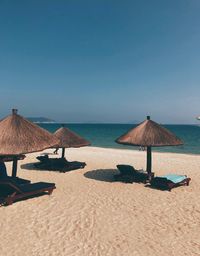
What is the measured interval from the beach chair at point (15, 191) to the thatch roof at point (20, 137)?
116 centimetres

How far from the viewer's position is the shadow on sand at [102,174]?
1386 cm

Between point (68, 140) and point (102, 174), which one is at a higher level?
point (68, 140)

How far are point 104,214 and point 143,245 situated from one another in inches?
88.8

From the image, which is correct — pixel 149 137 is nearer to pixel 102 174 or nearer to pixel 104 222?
pixel 102 174

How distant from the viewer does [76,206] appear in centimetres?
941

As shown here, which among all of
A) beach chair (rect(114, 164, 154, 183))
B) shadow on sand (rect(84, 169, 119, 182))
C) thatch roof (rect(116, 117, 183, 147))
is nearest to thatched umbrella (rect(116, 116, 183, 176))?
thatch roof (rect(116, 117, 183, 147))

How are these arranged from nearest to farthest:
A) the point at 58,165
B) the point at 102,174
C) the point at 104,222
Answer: the point at 104,222, the point at 102,174, the point at 58,165

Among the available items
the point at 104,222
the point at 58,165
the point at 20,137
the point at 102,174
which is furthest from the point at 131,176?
the point at 20,137

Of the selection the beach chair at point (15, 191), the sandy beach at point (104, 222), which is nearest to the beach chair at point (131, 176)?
the sandy beach at point (104, 222)

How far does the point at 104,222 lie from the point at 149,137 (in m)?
6.14

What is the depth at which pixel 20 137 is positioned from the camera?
10320mm

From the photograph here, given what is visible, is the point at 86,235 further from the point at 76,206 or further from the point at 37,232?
the point at 76,206

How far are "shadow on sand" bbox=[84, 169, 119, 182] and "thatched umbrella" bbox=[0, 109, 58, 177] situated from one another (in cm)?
357

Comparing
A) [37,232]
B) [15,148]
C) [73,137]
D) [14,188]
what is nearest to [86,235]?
[37,232]
